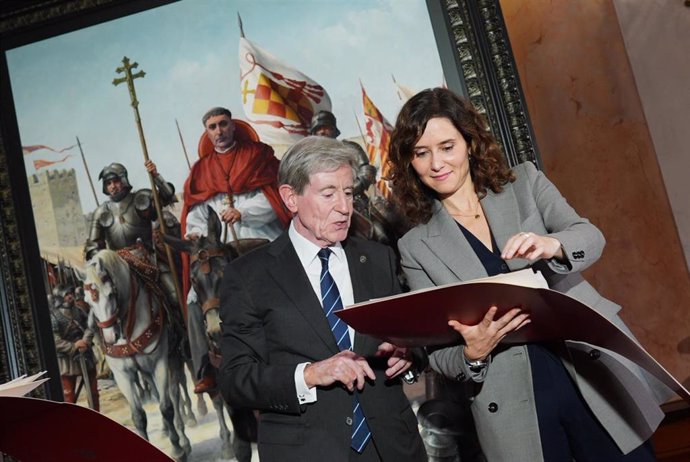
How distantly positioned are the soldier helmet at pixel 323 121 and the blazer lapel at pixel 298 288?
934mm

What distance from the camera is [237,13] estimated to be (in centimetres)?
384

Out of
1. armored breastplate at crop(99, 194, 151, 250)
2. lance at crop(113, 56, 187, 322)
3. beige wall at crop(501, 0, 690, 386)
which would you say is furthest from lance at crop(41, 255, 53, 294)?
beige wall at crop(501, 0, 690, 386)

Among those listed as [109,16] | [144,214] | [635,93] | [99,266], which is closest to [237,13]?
[109,16]

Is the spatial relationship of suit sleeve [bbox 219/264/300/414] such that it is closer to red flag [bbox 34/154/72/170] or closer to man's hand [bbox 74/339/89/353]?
man's hand [bbox 74/339/89/353]

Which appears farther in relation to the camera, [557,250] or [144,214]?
[144,214]

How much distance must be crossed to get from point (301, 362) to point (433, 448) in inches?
41.8

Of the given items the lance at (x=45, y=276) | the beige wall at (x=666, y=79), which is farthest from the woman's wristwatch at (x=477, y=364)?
the lance at (x=45, y=276)

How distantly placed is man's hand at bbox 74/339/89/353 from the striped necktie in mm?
1655

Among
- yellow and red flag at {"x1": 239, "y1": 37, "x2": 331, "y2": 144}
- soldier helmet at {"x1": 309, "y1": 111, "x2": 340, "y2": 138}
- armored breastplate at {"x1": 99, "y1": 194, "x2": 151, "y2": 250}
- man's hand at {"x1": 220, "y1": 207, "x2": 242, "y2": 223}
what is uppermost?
yellow and red flag at {"x1": 239, "y1": 37, "x2": 331, "y2": 144}

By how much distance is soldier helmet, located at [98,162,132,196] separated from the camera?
3869mm

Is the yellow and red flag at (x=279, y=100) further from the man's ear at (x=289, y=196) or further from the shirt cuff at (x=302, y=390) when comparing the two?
the shirt cuff at (x=302, y=390)

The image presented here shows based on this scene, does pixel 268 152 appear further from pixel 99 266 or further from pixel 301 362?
pixel 301 362

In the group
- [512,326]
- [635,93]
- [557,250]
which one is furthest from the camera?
[635,93]

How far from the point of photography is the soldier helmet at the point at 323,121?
366cm
